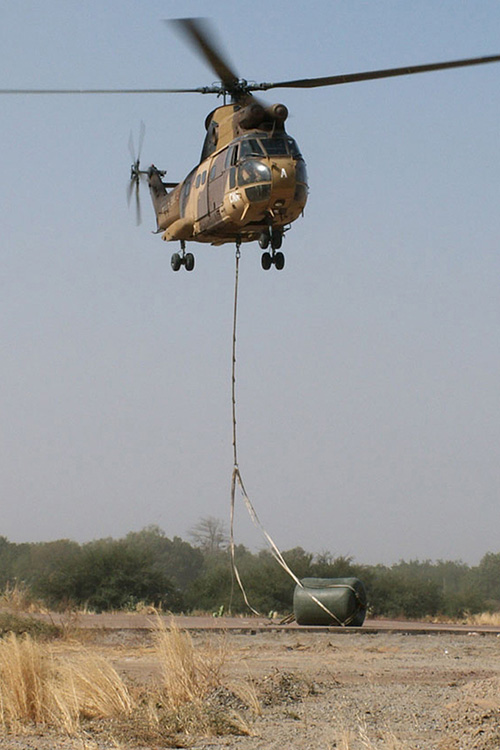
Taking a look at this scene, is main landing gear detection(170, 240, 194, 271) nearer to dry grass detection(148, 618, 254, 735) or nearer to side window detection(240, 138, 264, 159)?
side window detection(240, 138, 264, 159)

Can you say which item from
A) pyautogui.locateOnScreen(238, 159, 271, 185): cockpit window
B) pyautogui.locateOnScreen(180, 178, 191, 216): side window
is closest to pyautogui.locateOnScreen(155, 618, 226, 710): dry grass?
pyautogui.locateOnScreen(238, 159, 271, 185): cockpit window

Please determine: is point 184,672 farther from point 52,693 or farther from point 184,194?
point 184,194

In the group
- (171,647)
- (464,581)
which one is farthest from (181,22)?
(464,581)

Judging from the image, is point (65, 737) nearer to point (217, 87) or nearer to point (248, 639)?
point (248, 639)

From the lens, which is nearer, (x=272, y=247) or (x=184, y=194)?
(x=272, y=247)

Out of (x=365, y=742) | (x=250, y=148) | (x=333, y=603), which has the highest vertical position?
(x=250, y=148)

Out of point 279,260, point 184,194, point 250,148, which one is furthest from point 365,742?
point 184,194

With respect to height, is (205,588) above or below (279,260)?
below

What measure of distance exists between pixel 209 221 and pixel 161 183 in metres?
5.28

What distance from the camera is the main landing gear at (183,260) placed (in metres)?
20.4

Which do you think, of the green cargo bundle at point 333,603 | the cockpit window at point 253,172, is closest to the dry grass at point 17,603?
the green cargo bundle at point 333,603

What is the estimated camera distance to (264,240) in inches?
698

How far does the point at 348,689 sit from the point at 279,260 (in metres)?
7.21

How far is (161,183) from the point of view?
23344 millimetres
